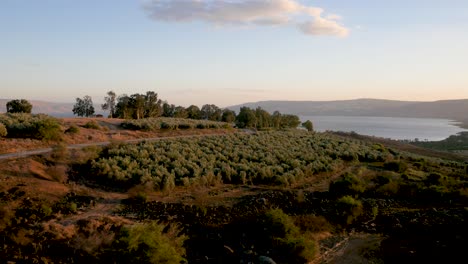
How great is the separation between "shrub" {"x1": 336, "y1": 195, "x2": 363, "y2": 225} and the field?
0.17 feet

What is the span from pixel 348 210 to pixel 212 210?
6.94 metres

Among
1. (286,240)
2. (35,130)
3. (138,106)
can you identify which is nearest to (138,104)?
(138,106)

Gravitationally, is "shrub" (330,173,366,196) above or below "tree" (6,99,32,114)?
below

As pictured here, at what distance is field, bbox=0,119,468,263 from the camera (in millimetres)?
13586

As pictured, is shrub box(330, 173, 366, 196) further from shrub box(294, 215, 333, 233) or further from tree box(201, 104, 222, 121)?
tree box(201, 104, 222, 121)

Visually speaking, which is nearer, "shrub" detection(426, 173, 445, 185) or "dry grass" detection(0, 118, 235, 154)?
"dry grass" detection(0, 118, 235, 154)

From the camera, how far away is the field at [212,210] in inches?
535

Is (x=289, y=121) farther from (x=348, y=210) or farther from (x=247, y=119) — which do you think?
(x=348, y=210)

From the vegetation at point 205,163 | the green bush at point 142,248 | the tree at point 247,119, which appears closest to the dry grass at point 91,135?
the vegetation at point 205,163

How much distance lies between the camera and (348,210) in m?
19.1

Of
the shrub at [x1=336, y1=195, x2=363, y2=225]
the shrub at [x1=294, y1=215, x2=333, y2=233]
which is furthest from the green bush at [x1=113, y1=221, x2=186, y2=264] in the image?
the shrub at [x1=336, y1=195, x2=363, y2=225]

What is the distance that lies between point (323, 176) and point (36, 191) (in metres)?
19.3

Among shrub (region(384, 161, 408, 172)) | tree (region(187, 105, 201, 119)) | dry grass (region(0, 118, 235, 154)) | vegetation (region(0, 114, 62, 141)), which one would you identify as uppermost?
tree (region(187, 105, 201, 119))

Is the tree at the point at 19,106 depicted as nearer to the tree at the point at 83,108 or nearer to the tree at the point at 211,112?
the tree at the point at 83,108
